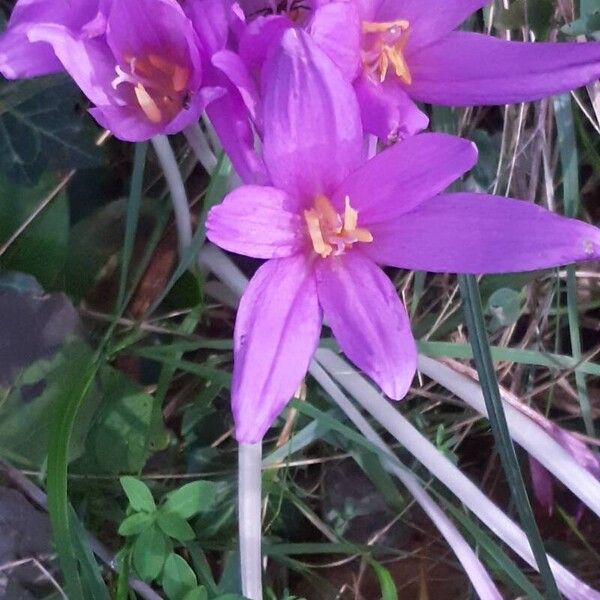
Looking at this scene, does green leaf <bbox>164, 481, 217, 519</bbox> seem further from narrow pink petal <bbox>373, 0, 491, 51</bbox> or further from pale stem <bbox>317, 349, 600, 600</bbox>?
narrow pink petal <bbox>373, 0, 491, 51</bbox>

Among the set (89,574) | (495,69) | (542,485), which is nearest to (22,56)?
(495,69)

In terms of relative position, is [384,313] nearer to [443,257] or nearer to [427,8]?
[443,257]

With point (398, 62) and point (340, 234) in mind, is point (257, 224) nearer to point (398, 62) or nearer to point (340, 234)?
point (340, 234)

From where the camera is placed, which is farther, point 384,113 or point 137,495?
point 137,495

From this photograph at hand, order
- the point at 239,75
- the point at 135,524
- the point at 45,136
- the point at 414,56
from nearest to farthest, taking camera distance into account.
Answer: the point at 239,75 → the point at 414,56 → the point at 135,524 → the point at 45,136

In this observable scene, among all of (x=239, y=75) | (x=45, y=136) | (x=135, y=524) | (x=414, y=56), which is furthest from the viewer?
(x=45, y=136)

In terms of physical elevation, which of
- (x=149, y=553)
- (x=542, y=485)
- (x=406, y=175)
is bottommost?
(x=542, y=485)
